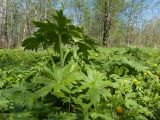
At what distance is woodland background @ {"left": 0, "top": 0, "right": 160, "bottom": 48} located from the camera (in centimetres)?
3055

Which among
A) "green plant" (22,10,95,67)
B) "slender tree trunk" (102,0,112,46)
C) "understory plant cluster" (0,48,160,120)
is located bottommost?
"understory plant cluster" (0,48,160,120)

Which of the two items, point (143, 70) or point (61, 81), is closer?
point (61, 81)

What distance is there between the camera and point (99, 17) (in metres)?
42.3

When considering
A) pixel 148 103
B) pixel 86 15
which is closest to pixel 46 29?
pixel 148 103

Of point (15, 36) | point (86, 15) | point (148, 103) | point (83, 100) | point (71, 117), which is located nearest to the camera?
point (71, 117)

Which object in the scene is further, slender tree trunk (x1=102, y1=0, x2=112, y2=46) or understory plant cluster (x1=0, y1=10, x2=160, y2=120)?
slender tree trunk (x1=102, y1=0, x2=112, y2=46)

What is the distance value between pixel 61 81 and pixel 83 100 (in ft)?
0.78

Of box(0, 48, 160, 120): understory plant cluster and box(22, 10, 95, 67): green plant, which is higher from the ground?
box(22, 10, 95, 67): green plant

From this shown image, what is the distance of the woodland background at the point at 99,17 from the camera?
30.5 meters

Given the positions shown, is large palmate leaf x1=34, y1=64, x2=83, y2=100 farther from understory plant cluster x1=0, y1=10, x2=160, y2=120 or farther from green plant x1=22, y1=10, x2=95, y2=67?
green plant x1=22, y1=10, x2=95, y2=67

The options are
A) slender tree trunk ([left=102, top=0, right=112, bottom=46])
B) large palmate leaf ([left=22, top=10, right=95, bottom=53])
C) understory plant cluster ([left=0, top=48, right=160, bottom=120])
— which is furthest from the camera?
slender tree trunk ([left=102, top=0, right=112, bottom=46])

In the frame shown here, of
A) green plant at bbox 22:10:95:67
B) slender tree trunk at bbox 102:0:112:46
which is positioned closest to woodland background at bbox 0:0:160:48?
slender tree trunk at bbox 102:0:112:46

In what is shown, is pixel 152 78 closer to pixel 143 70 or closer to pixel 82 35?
pixel 143 70

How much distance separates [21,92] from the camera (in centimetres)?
226
